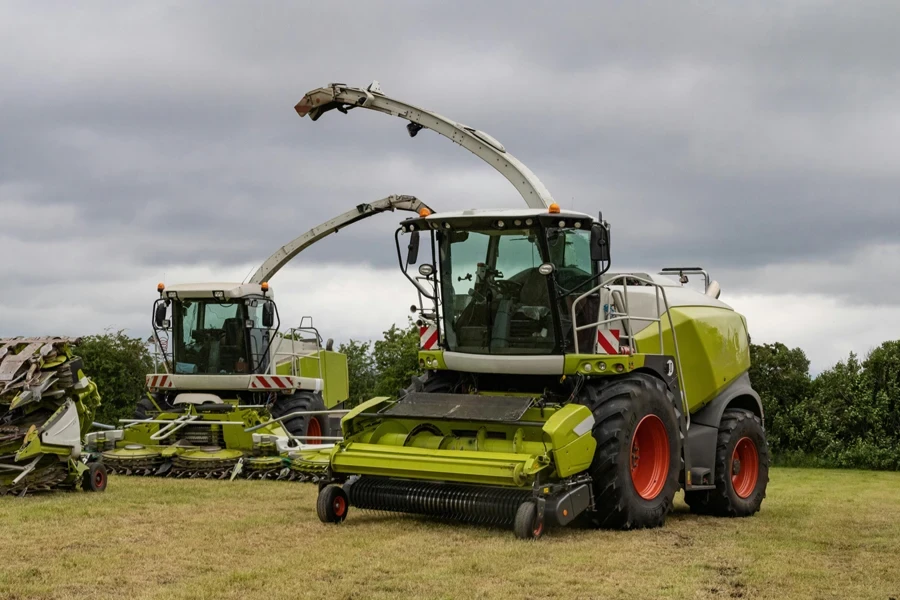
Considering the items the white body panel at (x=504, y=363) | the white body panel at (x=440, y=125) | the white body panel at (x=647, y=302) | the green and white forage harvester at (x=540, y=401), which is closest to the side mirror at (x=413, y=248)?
the green and white forage harvester at (x=540, y=401)

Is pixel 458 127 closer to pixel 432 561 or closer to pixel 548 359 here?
pixel 548 359

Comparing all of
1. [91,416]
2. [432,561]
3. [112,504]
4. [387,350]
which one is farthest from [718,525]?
[387,350]

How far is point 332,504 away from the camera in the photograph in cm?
912

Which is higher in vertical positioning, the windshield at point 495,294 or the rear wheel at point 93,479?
the windshield at point 495,294

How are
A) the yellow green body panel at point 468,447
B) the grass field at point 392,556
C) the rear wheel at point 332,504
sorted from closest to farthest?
the grass field at point 392,556, the yellow green body panel at point 468,447, the rear wheel at point 332,504

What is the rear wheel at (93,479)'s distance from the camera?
452 inches

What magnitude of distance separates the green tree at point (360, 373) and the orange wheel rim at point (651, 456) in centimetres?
1611

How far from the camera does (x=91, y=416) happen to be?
11805mm

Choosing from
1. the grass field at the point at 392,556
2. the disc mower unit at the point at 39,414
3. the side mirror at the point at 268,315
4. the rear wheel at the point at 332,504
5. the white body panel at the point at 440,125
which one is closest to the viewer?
the grass field at the point at 392,556

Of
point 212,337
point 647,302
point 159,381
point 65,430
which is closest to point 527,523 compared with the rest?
point 647,302

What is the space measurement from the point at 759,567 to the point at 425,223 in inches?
168

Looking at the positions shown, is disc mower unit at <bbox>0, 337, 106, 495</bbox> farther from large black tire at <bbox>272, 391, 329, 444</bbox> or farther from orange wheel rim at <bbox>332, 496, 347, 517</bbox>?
large black tire at <bbox>272, 391, 329, 444</bbox>

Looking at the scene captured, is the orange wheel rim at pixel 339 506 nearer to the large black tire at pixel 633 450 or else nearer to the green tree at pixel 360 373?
the large black tire at pixel 633 450

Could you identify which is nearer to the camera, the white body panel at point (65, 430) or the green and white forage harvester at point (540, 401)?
the green and white forage harvester at point (540, 401)
